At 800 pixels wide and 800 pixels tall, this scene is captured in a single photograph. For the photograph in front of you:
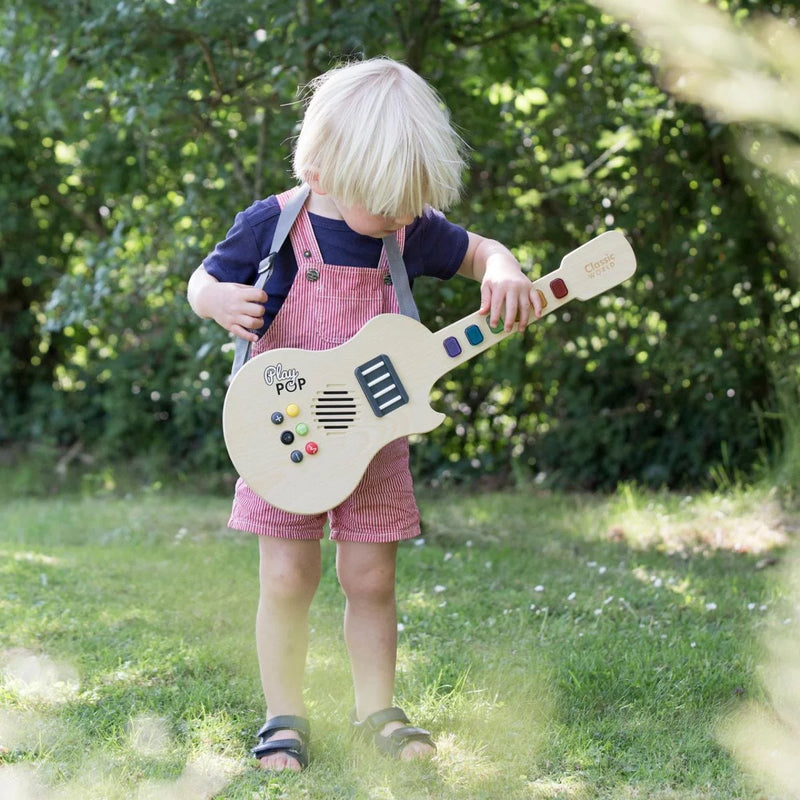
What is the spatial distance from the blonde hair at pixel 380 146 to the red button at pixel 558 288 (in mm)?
261

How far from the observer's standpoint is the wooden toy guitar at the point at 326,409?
6.82 feet

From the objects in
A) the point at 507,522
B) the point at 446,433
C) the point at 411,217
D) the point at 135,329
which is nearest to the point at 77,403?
the point at 135,329

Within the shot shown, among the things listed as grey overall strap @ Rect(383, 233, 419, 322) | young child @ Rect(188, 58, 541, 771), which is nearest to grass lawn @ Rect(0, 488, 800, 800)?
young child @ Rect(188, 58, 541, 771)

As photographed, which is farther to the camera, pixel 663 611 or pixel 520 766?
pixel 663 611

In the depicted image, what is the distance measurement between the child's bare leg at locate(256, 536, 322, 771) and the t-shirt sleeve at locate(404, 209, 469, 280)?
24.9 inches

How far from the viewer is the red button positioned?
212 centimetres

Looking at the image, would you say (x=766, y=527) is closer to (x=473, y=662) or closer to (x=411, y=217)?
(x=473, y=662)

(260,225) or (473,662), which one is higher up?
(260,225)

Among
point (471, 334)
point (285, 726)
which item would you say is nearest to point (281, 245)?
point (471, 334)

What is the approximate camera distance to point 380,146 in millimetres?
1966

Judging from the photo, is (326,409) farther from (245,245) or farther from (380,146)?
(380,146)

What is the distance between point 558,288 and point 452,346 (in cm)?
24

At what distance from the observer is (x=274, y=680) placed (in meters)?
2.23

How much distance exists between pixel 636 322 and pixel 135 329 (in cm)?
295
